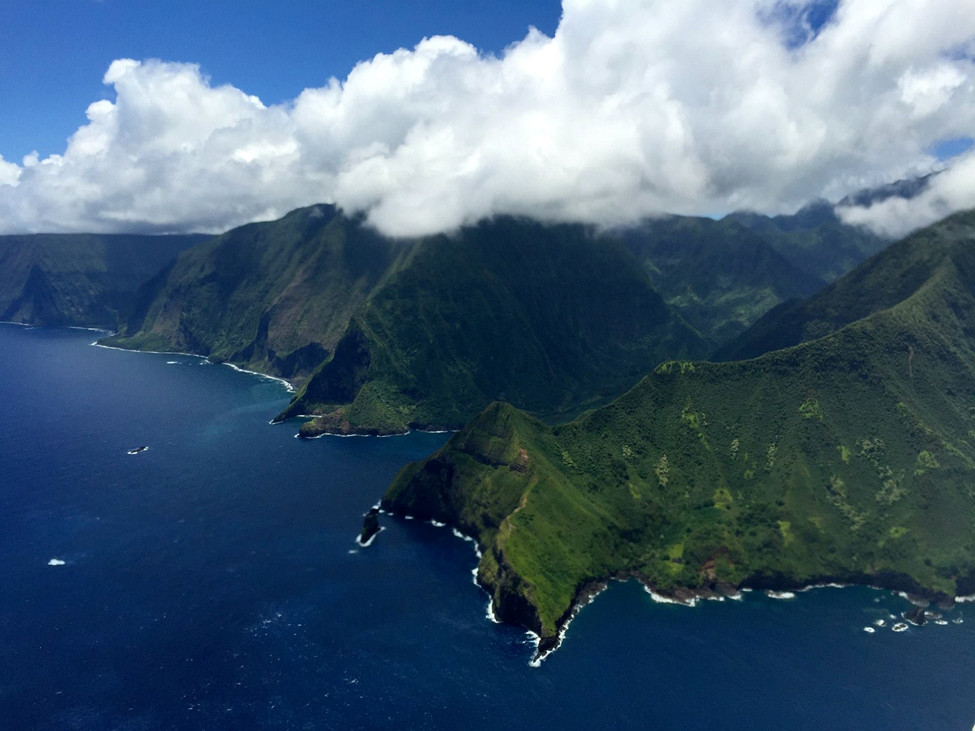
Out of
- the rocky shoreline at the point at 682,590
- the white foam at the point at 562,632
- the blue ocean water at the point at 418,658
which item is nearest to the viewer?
the blue ocean water at the point at 418,658

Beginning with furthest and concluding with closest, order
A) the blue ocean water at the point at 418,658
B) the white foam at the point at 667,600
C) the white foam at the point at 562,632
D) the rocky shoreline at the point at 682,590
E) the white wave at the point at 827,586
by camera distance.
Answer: the white wave at the point at 827,586, the white foam at the point at 667,600, the rocky shoreline at the point at 682,590, the white foam at the point at 562,632, the blue ocean water at the point at 418,658

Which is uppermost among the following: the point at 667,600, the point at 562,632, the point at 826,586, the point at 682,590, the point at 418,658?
the point at 826,586

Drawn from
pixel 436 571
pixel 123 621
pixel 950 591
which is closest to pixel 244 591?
pixel 123 621

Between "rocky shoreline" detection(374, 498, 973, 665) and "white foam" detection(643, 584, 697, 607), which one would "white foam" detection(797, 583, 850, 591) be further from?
"white foam" detection(643, 584, 697, 607)

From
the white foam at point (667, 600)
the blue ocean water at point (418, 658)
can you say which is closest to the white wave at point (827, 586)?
the blue ocean water at point (418, 658)

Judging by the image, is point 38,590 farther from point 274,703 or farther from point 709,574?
point 709,574

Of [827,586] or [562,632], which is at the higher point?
[827,586]

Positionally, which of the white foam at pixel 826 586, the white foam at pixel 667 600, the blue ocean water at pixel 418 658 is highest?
the white foam at pixel 826 586

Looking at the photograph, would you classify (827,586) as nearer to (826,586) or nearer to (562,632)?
(826,586)

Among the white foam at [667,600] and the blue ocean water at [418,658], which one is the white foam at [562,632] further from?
the white foam at [667,600]


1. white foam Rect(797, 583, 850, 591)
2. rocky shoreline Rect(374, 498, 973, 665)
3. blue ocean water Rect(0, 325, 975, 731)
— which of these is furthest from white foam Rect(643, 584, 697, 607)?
white foam Rect(797, 583, 850, 591)

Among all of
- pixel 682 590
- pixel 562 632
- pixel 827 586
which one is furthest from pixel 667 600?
pixel 827 586
